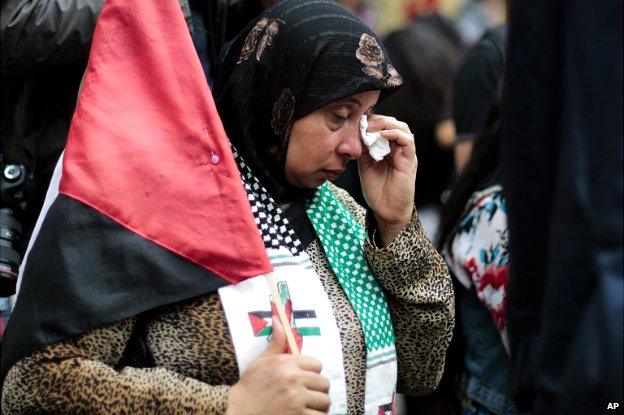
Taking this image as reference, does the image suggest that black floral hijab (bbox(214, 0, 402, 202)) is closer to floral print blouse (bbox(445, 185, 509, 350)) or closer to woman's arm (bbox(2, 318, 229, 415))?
woman's arm (bbox(2, 318, 229, 415))

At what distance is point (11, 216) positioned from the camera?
3043mm

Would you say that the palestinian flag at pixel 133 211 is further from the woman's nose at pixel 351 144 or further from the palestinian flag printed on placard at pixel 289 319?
the woman's nose at pixel 351 144

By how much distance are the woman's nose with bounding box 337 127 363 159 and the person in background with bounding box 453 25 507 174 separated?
2077mm

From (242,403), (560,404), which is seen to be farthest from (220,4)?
(560,404)

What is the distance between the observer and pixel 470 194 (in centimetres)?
367

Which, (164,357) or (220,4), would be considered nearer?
(164,357)

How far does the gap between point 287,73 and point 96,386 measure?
823 mm

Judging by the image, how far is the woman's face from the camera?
8.38ft

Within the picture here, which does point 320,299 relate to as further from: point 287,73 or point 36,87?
point 36,87

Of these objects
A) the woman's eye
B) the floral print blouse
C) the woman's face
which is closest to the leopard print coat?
the woman's face

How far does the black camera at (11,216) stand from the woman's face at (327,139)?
2.82ft

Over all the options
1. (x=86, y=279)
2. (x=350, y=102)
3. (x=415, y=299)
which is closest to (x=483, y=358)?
(x=415, y=299)

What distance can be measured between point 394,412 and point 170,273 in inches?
26.2

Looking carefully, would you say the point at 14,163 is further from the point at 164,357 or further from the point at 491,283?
the point at 491,283
